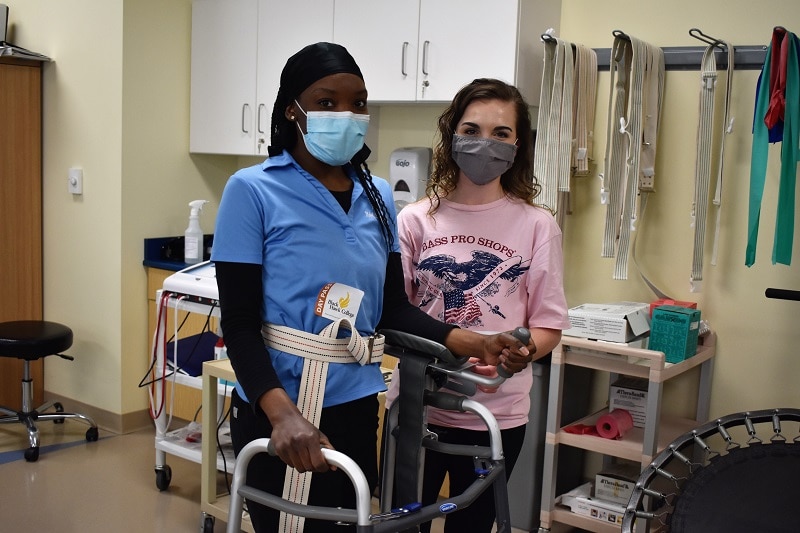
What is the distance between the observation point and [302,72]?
1354 mm

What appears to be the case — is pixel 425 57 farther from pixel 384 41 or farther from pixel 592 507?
pixel 592 507

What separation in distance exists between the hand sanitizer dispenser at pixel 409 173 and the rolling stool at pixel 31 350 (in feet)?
5.41

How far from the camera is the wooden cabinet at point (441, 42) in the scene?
2.97m

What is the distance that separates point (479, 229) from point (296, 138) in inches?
21.7

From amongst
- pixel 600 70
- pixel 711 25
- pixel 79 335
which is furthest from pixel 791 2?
pixel 79 335

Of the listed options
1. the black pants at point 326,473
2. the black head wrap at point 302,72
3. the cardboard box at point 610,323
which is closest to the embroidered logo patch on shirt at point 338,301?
the black pants at point 326,473

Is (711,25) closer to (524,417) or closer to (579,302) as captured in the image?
(579,302)

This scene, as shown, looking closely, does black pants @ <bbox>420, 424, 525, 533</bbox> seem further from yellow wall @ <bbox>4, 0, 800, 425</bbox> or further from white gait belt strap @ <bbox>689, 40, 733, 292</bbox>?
yellow wall @ <bbox>4, 0, 800, 425</bbox>

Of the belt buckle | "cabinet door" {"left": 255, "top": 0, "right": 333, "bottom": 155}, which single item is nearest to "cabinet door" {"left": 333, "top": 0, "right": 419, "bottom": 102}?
"cabinet door" {"left": 255, "top": 0, "right": 333, "bottom": 155}

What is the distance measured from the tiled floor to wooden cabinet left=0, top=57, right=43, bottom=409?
2.58 ft

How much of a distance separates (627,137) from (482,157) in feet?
3.90

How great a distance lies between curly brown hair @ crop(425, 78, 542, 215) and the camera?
1.87m

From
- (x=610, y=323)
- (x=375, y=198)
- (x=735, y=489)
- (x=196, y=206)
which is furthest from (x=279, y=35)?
(x=735, y=489)

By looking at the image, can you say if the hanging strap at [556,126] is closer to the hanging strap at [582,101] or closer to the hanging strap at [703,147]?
the hanging strap at [582,101]
